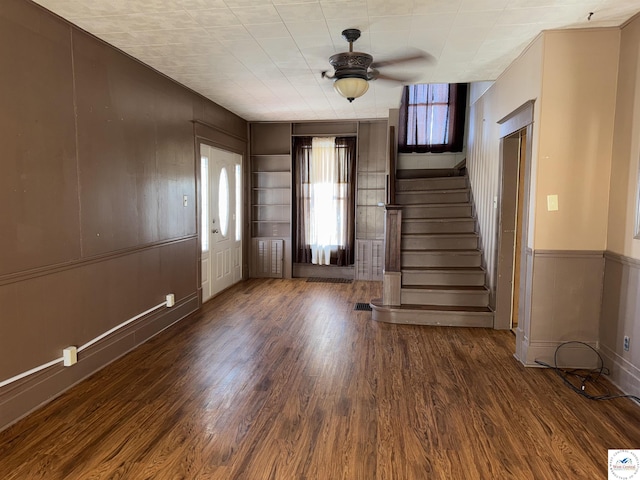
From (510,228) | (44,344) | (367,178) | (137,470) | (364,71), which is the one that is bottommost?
(137,470)

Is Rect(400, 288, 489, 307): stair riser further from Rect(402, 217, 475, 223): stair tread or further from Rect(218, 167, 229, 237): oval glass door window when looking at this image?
Rect(218, 167, 229, 237): oval glass door window

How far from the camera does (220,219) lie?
623cm

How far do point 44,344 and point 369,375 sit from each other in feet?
7.82

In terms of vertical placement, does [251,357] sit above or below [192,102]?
below

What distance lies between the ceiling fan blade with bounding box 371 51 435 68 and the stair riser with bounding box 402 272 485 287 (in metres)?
2.39

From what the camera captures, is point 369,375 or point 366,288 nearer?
point 369,375

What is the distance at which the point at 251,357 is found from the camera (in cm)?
374

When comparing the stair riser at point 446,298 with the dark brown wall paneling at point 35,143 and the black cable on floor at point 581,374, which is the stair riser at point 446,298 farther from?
the dark brown wall paneling at point 35,143

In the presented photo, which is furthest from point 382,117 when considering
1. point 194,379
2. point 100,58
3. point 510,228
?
point 194,379

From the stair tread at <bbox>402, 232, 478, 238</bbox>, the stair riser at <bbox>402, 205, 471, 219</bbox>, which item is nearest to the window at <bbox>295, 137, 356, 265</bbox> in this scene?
the stair riser at <bbox>402, 205, 471, 219</bbox>

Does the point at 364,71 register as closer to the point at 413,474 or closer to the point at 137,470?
the point at 413,474

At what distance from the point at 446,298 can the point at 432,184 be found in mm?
2127

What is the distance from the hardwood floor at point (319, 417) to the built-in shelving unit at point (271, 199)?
326 centimetres

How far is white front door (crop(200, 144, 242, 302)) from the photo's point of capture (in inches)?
225
